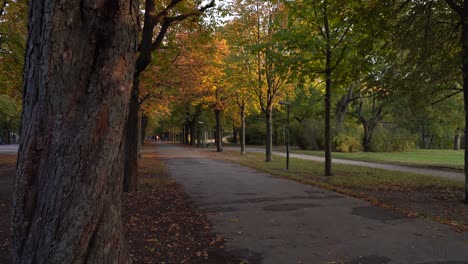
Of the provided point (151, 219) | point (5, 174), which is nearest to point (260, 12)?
point (5, 174)

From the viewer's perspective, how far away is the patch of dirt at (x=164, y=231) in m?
4.95

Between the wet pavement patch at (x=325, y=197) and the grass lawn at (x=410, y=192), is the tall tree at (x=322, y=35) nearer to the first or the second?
the grass lawn at (x=410, y=192)

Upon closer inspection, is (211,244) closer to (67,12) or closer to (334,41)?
(67,12)

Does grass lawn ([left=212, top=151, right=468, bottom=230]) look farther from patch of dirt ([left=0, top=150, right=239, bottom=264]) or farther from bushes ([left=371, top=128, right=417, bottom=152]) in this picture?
bushes ([left=371, top=128, right=417, bottom=152])

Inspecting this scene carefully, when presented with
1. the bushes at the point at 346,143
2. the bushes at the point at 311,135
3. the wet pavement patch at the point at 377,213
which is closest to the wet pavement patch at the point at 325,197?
the wet pavement patch at the point at 377,213

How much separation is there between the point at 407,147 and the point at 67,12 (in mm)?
37695

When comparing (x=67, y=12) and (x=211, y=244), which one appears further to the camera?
(x=211, y=244)

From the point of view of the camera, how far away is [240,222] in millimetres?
6832

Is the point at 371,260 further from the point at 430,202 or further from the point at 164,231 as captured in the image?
the point at 430,202

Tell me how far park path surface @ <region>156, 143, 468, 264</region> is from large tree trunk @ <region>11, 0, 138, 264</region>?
8.59ft

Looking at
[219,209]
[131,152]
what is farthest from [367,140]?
[219,209]

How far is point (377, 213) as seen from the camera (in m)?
7.54

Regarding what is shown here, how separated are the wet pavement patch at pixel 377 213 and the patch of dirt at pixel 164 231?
326 centimetres

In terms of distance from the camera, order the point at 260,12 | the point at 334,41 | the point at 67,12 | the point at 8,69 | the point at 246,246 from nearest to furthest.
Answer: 1. the point at 67,12
2. the point at 246,246
3. the point at 334,41
4. the point at 8,69
5. the point at 260,12
